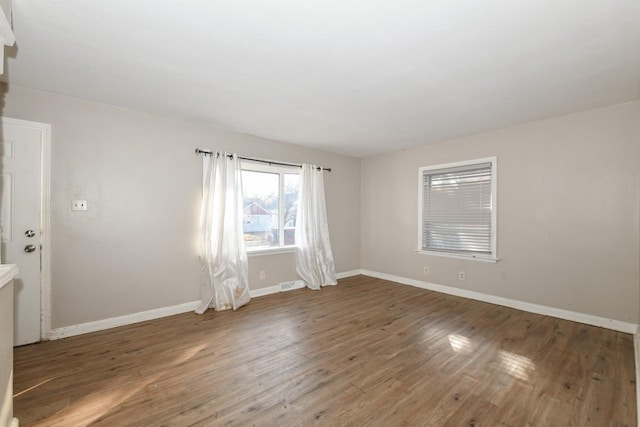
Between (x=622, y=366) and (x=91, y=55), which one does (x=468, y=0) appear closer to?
(x=91, y=55)

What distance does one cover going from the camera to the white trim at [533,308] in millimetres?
3080

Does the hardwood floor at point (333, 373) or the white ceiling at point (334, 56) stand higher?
the white ceiling at point (334, 56)

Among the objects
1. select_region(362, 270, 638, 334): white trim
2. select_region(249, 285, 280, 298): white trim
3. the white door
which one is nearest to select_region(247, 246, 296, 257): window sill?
select_region(249, 285, 280, 298): white trim

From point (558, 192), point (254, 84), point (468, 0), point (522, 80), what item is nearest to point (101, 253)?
point (254, 84)

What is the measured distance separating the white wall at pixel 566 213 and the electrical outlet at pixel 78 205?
4.80 meters

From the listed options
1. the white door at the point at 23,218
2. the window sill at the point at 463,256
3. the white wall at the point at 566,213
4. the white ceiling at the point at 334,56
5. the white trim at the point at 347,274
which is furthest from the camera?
the white trim at the point at 347,274

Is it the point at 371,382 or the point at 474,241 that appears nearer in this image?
the point at 371,382

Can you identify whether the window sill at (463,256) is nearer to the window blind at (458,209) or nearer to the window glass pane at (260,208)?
the window blind at (458,209)

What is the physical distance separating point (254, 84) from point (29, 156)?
228 cm

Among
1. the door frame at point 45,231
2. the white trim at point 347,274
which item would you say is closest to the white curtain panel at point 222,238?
the door frame at point 45,231

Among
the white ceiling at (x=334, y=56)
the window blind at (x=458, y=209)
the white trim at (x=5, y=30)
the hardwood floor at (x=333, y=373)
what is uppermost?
the white ceiling at (x=334, y=56)

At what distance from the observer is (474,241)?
13.9ft

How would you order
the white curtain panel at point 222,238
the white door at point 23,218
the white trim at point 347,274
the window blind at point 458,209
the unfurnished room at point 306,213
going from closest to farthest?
the unfurnished room at point 306,213
the white door at point 23,218
the white curtain panel at point 222,238
the window blind at point 458,209
the white trim at point 347,274

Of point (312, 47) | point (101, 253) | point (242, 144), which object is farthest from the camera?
point (242, 144)
